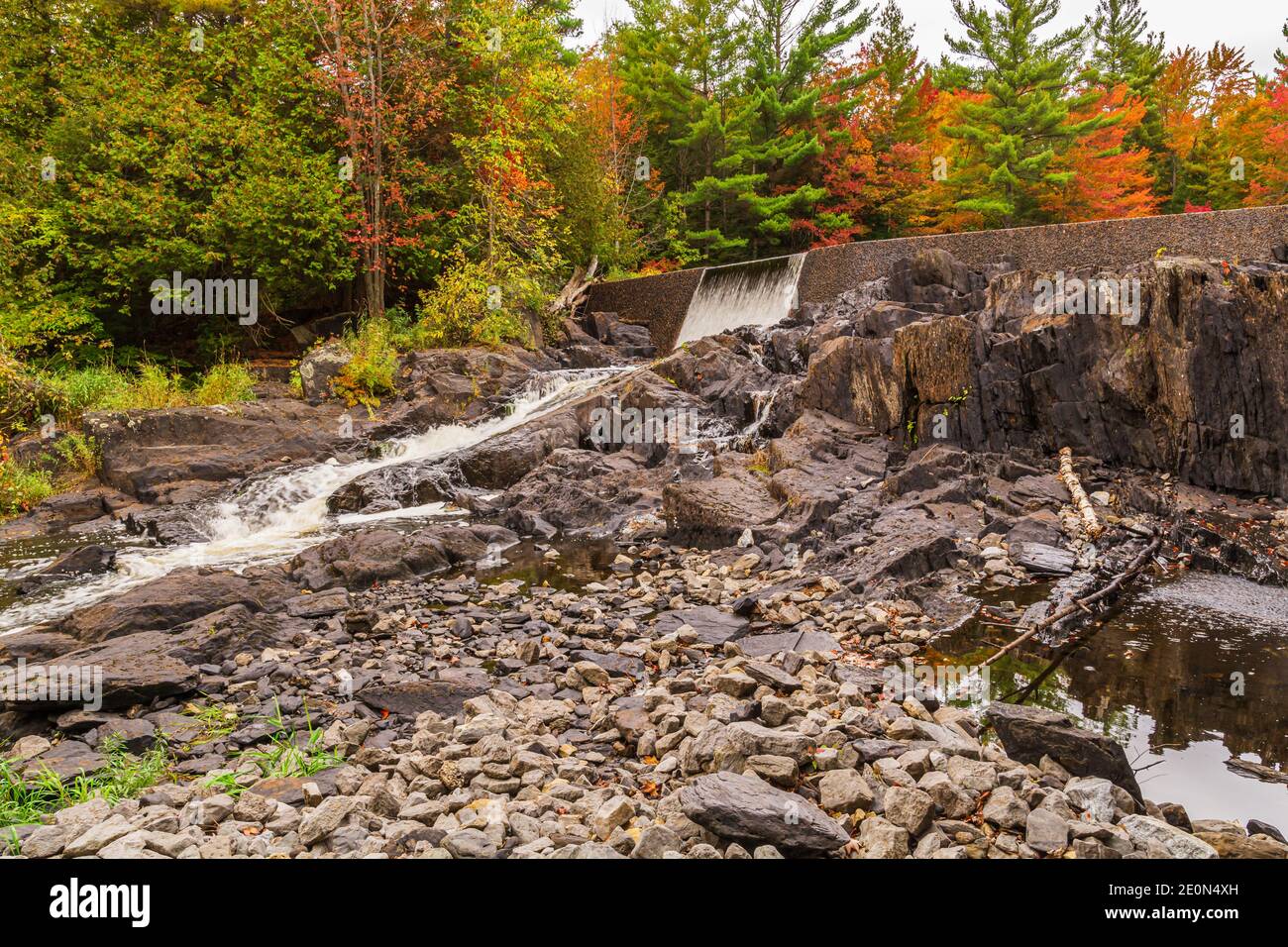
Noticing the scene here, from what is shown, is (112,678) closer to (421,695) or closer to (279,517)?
(421,695)

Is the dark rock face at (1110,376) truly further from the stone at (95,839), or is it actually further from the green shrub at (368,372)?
the stone at (95,839)

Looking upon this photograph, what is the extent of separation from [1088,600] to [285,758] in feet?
19.9

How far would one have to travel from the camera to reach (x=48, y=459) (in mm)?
11672

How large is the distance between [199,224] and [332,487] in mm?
→ 9031

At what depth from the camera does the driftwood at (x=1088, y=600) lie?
532 centimetres

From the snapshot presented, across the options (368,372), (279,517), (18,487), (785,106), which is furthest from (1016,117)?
(18,487)

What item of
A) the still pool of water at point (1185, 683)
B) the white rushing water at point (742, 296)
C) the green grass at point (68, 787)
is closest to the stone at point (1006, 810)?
the still pool of water at point (1185, 683)

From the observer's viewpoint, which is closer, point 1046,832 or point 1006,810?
point 1046,832

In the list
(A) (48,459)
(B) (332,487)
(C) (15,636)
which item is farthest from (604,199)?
(C) (15,636)

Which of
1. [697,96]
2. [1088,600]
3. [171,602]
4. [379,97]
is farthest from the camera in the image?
[697,96]

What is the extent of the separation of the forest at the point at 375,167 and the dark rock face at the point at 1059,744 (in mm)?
13514

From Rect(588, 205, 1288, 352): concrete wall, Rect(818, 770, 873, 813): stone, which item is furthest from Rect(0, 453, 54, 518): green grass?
Rect(588, 205, 1288, 352): concrete wall

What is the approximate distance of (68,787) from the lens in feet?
12.4

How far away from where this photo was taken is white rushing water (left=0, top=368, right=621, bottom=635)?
25.0 feet
